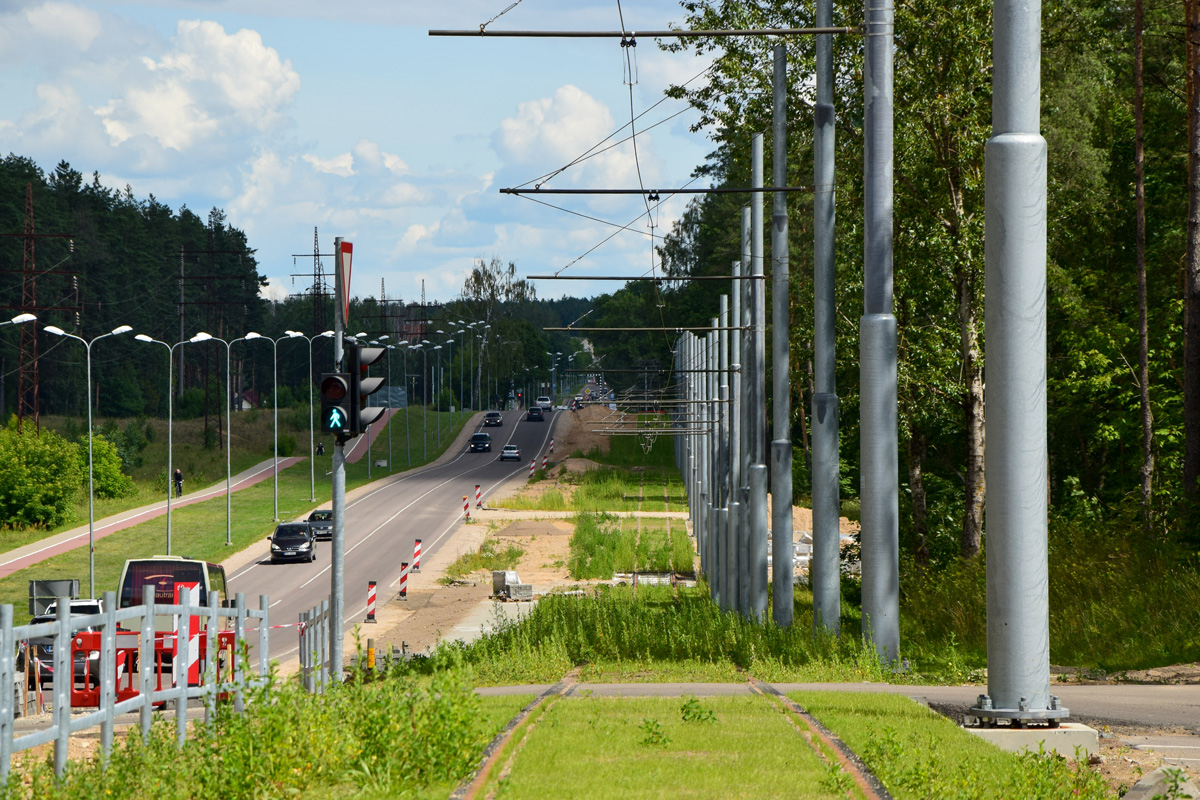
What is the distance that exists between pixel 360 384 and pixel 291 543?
40850 mm

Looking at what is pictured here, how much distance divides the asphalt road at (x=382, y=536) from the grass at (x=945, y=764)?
15059 mm

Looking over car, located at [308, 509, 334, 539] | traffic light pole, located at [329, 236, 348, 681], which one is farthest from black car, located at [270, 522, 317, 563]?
traffic light pole, located at [329, 236, 348, 681]

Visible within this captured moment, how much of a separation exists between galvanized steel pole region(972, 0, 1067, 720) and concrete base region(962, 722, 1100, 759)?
17 centimetres

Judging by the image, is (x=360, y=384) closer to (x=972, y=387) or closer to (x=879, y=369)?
(x=879, y=369)

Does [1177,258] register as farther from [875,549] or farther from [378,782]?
[378,782]

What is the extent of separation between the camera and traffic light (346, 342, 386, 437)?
1480cm

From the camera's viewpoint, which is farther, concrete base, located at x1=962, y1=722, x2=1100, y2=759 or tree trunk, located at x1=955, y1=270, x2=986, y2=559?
tree trunk, located at x1=955, y1=270, x2=986, y2=559

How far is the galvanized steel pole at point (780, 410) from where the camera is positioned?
74.1 feet

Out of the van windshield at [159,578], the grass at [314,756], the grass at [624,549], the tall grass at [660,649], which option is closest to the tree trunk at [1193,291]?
the tall grass at [660,649]

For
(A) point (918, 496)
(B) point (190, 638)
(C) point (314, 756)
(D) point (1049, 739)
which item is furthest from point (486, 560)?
Result: (C) point (314, 756)

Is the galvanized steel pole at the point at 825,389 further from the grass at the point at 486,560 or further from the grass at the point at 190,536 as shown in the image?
the grass at the point at 486,560

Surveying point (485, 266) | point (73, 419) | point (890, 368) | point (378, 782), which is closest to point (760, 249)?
point (890, 368)

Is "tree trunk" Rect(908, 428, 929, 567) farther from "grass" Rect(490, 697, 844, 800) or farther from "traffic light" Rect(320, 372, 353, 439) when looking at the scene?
"grass" Rect(490, 697, 844, 800)

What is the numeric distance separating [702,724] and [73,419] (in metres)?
97.3
